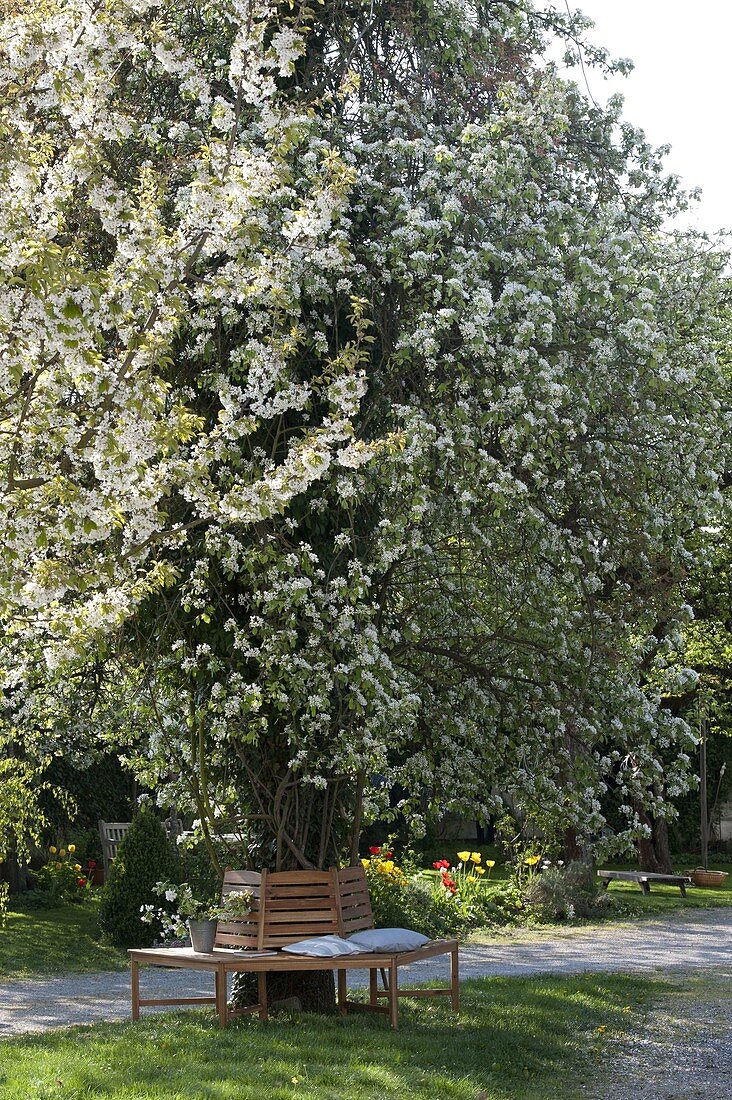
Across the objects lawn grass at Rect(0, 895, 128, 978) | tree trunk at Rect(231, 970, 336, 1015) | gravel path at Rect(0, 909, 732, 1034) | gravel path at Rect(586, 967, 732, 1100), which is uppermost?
tree trunk at Rect(231, 970, 336, 1015)

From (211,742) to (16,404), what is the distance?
3.38m

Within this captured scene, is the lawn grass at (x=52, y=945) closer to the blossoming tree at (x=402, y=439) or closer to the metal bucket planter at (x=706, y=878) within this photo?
the blossoming tree at (x=402, y=439)

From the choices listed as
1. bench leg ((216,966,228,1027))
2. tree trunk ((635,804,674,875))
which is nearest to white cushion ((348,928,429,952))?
bench leg ((216,966,228,1027))

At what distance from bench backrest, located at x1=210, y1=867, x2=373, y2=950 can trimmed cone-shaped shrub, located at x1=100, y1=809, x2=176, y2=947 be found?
5.16m

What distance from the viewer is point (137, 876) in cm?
1277

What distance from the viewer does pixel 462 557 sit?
8.43m

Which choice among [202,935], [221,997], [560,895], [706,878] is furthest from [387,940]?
[706,878]

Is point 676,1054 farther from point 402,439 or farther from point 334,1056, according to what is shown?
point 402,439

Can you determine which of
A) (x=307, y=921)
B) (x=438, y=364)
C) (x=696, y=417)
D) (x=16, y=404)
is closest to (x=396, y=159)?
(x=438, y=364)

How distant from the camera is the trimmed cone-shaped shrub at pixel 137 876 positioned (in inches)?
501

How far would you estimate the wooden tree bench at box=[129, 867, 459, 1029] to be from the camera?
7.27 metres

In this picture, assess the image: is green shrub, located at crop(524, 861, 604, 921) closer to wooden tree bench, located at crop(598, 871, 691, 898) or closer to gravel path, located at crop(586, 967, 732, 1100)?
wooden tree bench, located at crop(598, 871, 691, 898)

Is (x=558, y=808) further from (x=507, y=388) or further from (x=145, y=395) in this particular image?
(x=145, y=395)

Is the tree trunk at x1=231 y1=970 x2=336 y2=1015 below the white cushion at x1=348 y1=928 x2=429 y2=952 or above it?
below
